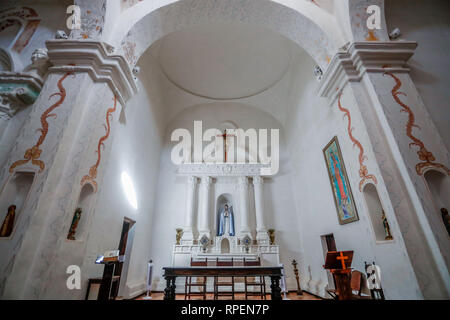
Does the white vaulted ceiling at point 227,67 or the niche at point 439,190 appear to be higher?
the white vaulted ceiling at point 227,67

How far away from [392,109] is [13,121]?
5650 millimetres

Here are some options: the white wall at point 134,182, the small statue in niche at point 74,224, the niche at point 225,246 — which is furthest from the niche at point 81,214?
the niche at point 225,246

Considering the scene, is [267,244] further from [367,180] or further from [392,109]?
[392,109]

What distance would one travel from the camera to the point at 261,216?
784 cm

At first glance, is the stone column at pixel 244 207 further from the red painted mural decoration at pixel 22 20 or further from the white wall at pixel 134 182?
the red painted mural decoration at pixel 22 20

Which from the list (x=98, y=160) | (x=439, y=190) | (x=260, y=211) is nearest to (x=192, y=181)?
(x=260, y=211)

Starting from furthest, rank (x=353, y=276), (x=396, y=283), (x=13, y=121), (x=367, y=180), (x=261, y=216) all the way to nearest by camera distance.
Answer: (x=261, y=216)
(x=353, y=276)
(x=13, y=121)
(x=367, y=180)
(x=396, y=283)

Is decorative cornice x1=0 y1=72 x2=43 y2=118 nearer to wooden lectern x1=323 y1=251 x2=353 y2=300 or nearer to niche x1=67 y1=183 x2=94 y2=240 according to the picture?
niche x1=67 y1=183 x2=94 y2=240

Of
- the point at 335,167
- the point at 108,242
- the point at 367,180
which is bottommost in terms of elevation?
the point at 108,242

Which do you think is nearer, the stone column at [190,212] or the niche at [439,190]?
the niche at [439,190]

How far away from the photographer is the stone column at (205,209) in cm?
767

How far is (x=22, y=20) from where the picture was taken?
13.5 feet
